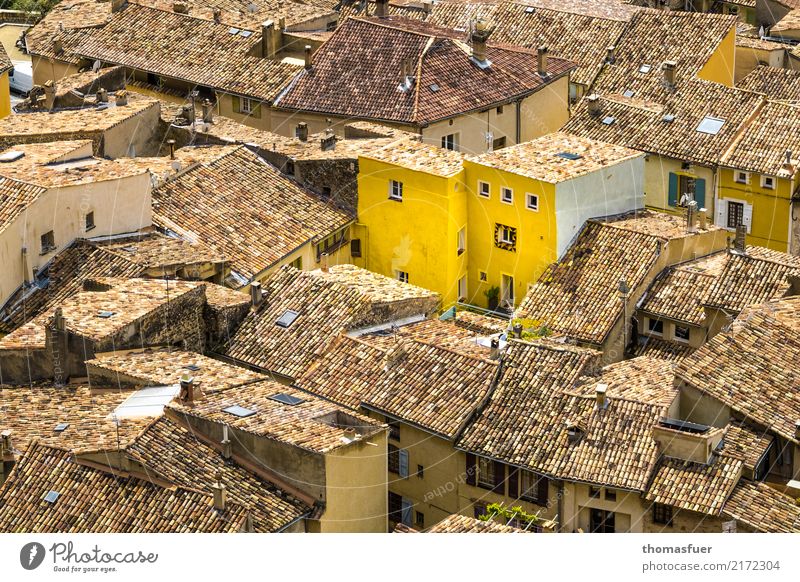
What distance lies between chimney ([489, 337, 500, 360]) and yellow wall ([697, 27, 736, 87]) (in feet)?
57.0

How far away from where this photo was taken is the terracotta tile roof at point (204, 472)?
3647cm

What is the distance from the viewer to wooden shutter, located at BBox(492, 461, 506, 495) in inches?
1574

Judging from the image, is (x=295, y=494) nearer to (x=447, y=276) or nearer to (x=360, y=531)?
(x=360, y=531)

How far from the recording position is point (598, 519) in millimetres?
39094

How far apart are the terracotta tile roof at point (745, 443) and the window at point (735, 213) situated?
13294mm

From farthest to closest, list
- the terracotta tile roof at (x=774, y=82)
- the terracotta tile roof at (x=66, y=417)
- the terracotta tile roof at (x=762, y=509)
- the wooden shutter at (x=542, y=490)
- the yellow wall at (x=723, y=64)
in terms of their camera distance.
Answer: the terracotta tile roof at (x=774, y=82) → the yellow wall at (x=723, y=64) → the wooden shutter at (x=542, y=490) → the terracotta tile roof at (x=66, y=417) → the terracotta tile roof at (x=762, y=509)

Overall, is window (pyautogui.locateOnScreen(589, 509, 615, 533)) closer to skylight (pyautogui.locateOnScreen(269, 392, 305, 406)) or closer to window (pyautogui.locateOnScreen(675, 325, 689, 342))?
skylight (pyautogui.locateOnScreen(269, 392, 305, 406))

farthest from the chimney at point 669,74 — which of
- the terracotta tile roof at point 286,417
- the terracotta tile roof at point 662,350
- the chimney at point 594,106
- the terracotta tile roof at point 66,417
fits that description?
the terracotta tile roof at point 66,417

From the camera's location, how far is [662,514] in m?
38.5

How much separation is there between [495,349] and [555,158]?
7678 mm

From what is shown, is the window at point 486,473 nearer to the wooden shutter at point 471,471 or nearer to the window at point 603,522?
the wooden shutter at point 471,471

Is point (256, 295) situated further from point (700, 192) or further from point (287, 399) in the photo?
point (700, 192)

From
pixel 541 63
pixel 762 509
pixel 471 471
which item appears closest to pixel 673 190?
pixel 541 63
